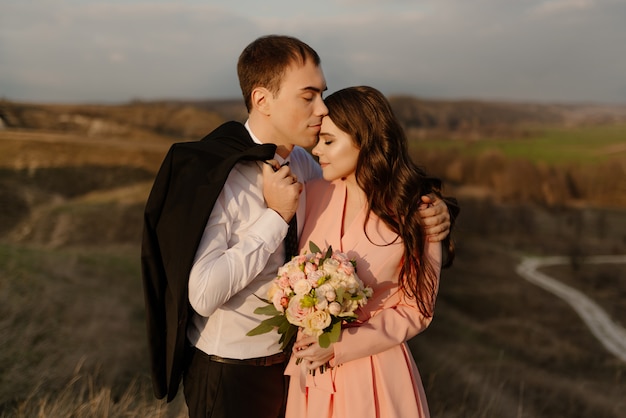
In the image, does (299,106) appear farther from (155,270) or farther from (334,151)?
(155,270)

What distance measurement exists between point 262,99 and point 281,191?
0.60 m

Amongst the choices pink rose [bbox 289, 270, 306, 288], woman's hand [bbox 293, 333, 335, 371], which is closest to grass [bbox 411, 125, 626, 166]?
woman's hand [bbox 293, 333, 335, 371]

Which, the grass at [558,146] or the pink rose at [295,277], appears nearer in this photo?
the pink rose at [295,277]

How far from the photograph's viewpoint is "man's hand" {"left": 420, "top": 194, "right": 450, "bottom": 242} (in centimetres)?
333

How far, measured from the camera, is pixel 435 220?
11.0ft

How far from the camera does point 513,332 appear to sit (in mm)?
36406

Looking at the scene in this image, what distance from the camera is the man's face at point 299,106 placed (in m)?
3.27

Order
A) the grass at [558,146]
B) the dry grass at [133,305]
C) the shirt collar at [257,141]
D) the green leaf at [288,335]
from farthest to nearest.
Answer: the grass at [558,146] < the dry grass at [133,305] < the shirt collar at [257,141] < the green leaf at [288,335]

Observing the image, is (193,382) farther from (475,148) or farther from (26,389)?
(475,148)

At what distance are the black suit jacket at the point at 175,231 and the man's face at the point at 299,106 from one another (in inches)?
9.7

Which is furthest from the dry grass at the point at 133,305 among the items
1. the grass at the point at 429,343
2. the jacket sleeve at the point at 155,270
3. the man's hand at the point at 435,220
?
the jacket sleeve at the point at 155,270

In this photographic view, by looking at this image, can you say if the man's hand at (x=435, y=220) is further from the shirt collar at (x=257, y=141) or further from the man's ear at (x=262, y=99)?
the man's ear at (x=262, y=99)

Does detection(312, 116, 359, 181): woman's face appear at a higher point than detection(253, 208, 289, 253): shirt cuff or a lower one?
higher

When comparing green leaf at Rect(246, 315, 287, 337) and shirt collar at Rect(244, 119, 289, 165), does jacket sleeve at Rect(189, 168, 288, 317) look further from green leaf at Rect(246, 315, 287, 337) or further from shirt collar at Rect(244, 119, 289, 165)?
shirt collar at Rect(244, 119, 289, 165)
